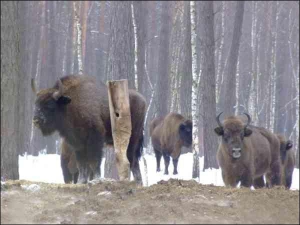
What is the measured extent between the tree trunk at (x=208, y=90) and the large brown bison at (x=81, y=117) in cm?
766

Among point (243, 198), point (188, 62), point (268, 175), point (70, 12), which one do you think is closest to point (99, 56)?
point (70, 12)

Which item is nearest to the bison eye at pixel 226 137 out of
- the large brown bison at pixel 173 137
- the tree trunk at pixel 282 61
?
the large brown bison at pixel 173 137

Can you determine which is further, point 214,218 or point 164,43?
point 164,43

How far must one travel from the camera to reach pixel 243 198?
5996 mm

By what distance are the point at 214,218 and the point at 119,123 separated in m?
2.51

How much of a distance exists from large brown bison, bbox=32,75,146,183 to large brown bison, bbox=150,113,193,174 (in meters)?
8.92

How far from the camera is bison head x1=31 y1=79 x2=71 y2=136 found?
8.67 metres

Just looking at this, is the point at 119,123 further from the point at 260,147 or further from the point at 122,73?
the point at 260,147

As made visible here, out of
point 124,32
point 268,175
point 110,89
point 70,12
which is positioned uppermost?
point 70,12

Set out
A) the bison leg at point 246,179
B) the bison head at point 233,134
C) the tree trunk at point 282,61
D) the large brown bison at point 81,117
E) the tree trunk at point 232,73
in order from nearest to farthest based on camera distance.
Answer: the large brown bison at point 81,117
the bison head at point 233,134
the bison leg at point 246,179
the tree trunk at point 232,73
the tree trunk at point 282,61

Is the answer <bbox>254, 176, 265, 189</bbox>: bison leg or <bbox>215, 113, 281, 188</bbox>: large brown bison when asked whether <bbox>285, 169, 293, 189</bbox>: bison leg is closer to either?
<bbox>254, 176, 265, 189</bbox>: bison leg

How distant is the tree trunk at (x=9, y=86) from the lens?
897cm

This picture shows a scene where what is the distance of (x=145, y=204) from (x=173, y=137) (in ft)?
41.8

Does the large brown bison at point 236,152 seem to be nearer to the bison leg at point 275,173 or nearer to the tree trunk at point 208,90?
the bison leg at point 275,173
